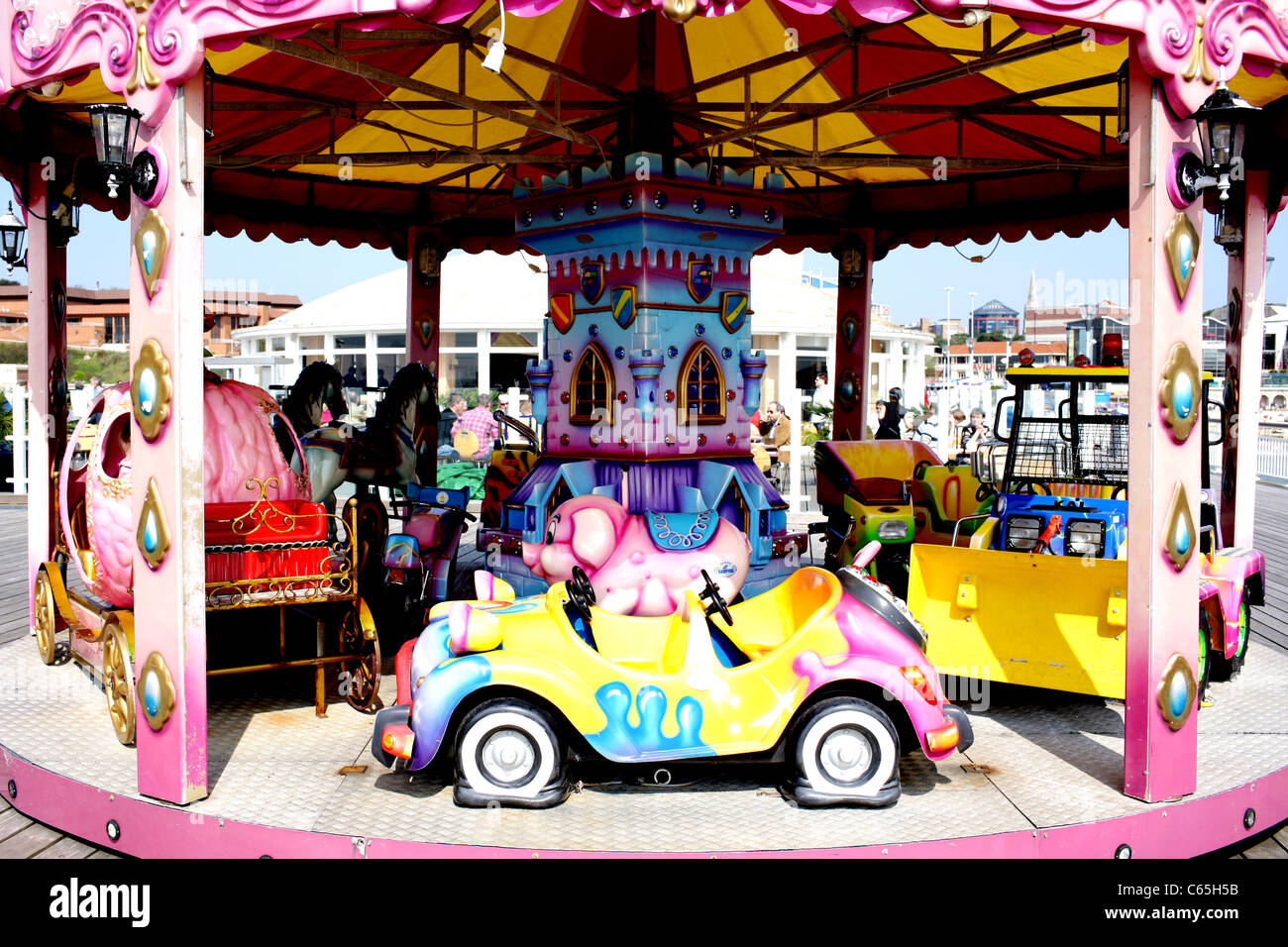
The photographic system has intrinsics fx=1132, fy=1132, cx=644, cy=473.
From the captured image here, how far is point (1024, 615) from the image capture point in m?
6.07

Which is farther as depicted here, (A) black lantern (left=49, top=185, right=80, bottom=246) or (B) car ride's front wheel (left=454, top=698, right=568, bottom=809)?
(A) black lantern (left=49, top=185, right=80, bottom=246)

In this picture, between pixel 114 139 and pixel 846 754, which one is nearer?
pixel 114 139

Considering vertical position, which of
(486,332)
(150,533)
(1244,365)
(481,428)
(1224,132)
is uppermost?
(486,332)

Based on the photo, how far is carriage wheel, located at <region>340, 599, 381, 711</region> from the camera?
6.11 meters

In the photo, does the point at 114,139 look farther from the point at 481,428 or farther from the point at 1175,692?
the point at 481,428

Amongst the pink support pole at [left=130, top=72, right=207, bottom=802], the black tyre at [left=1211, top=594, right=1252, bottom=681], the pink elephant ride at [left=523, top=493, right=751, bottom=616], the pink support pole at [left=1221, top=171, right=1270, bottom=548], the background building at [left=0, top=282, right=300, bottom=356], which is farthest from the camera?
the background building at [left=0, top=282, right=300, bottom=356]

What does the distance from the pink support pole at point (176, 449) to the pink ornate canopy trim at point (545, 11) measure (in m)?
0.20

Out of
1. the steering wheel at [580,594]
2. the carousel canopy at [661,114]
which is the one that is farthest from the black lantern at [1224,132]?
the steering wheel at [580,594]

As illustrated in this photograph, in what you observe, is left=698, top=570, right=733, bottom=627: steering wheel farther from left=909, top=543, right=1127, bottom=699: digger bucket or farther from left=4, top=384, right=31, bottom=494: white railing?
A: left=4, top=384, right=31, bottom=494: white railing

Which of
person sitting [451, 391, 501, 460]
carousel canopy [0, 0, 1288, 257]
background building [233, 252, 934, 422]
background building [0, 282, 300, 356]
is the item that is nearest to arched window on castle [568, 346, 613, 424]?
carousel canopy [0, 0, 1288, 257]

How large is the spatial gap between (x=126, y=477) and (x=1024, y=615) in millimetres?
4779

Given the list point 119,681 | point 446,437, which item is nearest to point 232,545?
point 119,681

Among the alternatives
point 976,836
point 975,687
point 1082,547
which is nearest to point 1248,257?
point 1082,547

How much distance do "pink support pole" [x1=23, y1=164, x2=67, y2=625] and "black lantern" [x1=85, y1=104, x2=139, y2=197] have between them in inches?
153
